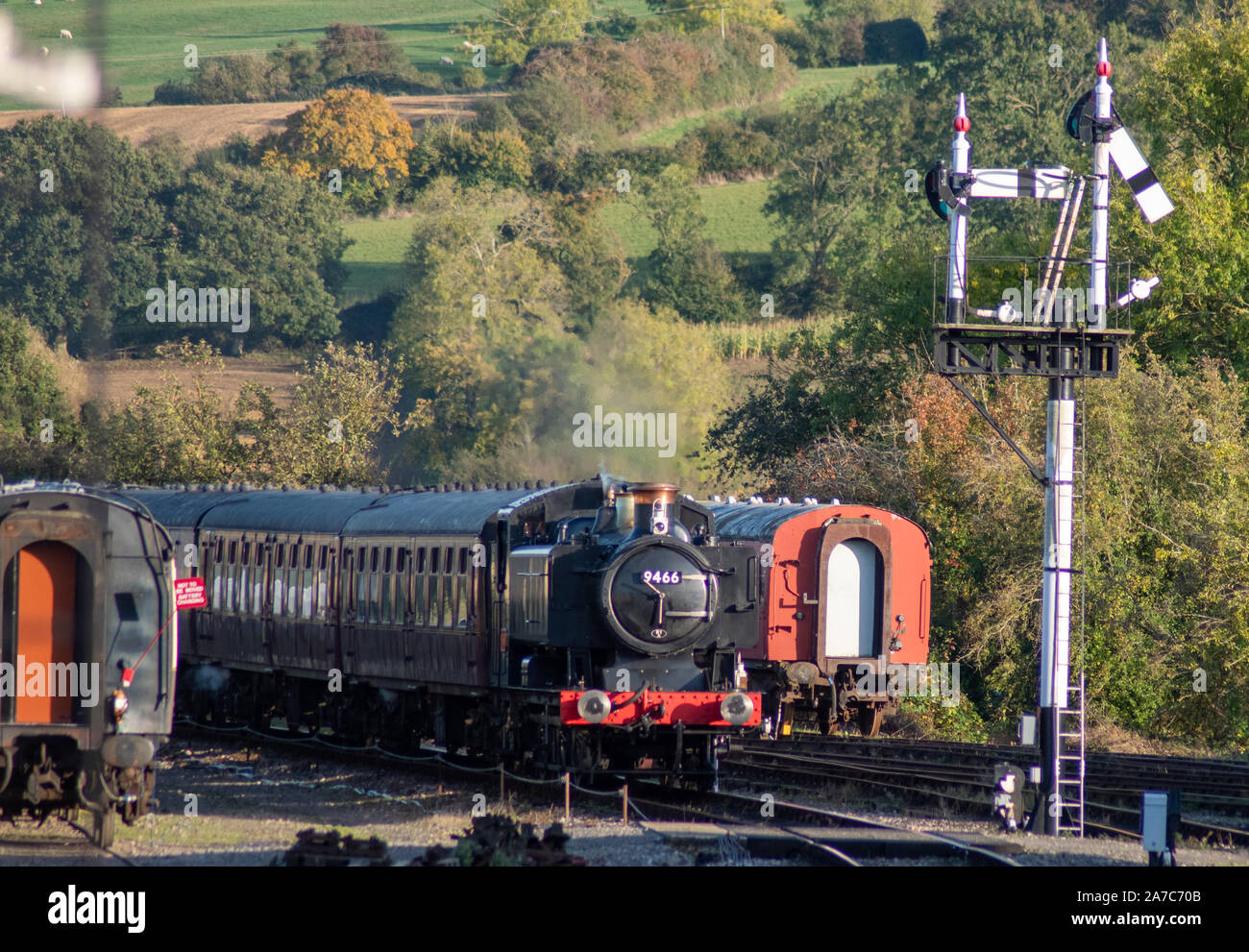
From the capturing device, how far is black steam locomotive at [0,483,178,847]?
1412 centimetres

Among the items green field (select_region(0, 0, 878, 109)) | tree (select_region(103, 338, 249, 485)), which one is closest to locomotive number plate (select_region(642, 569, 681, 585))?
tree (select_region(103, 338, 249, 485))

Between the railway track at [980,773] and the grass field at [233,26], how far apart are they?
8518 centimetres

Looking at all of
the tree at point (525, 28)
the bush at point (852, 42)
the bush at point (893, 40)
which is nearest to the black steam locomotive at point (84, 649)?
the tree at point (525, 28)

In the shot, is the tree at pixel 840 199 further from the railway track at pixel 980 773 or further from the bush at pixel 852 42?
the railway track at pixel 980 773

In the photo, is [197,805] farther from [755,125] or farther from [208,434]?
[755,125]

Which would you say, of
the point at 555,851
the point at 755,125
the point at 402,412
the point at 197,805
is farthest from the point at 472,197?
the point at 555,851

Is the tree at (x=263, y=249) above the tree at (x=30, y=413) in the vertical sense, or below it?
above

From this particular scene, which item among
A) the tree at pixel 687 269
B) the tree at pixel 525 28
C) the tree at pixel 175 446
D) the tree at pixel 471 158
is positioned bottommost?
the tree at pixel 175 446

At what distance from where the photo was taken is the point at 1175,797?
1391cm

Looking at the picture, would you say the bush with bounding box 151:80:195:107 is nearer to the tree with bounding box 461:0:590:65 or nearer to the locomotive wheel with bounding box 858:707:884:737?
the tree with bounding box 461:0:590:65

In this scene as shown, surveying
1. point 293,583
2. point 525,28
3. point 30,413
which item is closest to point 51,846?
point 293,583

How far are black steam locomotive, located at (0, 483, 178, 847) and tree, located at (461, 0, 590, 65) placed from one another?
10231 cm

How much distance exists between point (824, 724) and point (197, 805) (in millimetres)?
9918

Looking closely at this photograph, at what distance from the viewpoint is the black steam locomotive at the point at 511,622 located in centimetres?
1750
